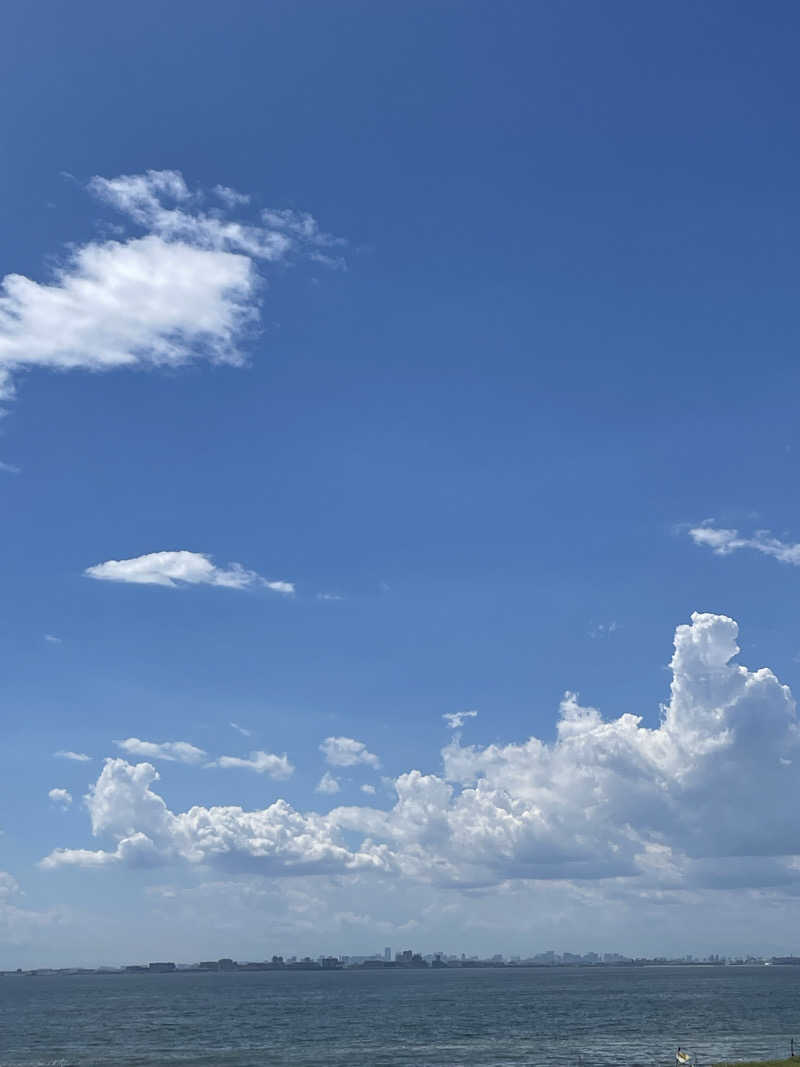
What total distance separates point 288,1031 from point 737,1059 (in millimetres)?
84328

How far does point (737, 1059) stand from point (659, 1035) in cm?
4064

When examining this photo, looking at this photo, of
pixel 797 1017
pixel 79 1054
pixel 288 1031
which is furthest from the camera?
pixel 797 1017

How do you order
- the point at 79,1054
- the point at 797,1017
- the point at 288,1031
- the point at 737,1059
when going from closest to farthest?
the point at 737,1059 < the point at 79,1054 < the point at 288,1031 < the point at 797,1017

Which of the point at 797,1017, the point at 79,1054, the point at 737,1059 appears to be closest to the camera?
the point at 737,1059

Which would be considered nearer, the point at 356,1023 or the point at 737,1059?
the point at 737,1059

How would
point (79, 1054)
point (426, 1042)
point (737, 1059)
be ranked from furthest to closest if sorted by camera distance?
1. point (426, 1042)
2. point (79, 1054)
3. point (737, 1059)

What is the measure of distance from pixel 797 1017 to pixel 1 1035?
140 m

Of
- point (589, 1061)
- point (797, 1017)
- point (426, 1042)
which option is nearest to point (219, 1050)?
point (426, 1042)

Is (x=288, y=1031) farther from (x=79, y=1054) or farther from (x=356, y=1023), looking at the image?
(x=79, y=1054)

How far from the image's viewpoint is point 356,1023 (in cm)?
19250

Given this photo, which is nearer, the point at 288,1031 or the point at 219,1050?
the point at 219,1050

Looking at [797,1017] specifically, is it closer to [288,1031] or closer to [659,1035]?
[659,1035]

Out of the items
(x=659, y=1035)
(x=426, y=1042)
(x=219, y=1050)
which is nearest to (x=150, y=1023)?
(x=219, y=1050)

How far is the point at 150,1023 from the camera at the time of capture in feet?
643
